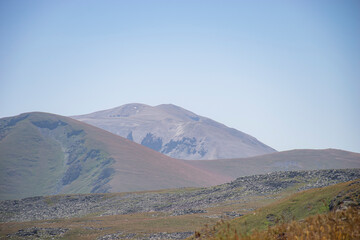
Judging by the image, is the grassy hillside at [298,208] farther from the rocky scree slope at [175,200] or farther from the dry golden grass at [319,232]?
the rocky scree slope at [175,200]

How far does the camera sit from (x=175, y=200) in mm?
94688

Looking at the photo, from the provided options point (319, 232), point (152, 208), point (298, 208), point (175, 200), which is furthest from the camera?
point (175, 200)

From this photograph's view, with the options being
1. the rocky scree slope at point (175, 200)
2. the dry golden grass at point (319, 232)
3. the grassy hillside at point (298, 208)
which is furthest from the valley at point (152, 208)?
the dry golden grass at point (319, 232)

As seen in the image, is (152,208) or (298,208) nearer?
(298,208)

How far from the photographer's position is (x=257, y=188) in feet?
292

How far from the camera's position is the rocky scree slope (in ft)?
274

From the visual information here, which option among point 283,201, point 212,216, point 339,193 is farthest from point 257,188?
point 339,193

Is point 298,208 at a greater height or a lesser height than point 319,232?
lesser

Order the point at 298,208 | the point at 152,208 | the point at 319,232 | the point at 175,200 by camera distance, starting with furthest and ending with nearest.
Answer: the point at 175,200 → the point at 152,208 → the point at 298,208 → the point at 319,232

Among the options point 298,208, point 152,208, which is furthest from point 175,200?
point 298,208

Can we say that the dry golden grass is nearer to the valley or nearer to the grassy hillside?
the grassy hillside

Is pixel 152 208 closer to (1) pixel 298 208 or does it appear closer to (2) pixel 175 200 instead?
(2) pixel 175 200

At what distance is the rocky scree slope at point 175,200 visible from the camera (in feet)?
274

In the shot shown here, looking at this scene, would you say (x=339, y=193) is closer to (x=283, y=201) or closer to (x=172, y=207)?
(x=283, y=201)
